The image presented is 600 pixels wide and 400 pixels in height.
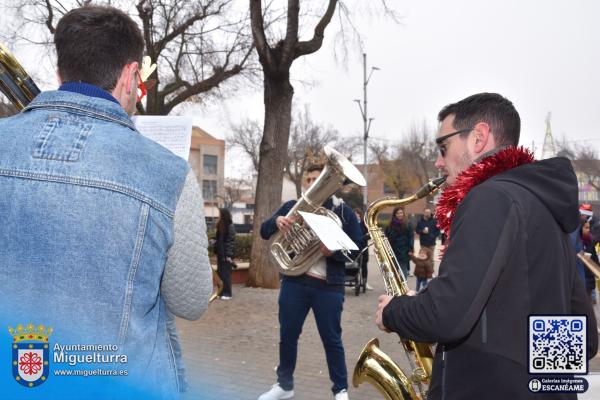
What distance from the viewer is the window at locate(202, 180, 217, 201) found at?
65.1 m

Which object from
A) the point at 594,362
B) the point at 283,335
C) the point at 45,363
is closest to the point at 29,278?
the point at 45,363

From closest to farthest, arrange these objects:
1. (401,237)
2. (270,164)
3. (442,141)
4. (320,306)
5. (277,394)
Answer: (442,141) → (320,306) → (277,394) → (270,164) → (401,237)

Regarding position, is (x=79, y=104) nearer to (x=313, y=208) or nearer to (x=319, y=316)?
(x=313, y=208)

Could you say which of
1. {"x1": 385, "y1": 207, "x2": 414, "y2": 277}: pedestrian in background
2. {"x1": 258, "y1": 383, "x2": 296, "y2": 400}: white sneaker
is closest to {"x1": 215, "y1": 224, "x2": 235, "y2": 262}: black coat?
{"x1": 385, "y1": 207, "x2": 414, "y2": 277}: pedestrian in background

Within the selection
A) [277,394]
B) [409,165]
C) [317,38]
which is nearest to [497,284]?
[277,394]

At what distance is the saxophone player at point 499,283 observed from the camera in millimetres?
1914

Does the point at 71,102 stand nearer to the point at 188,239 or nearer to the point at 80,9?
the point at 80,9

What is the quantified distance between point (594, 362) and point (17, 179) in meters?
7.29

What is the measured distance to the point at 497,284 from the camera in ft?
6.50

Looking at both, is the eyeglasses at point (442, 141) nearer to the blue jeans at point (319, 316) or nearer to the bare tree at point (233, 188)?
the blue jeans at point (319, 316)

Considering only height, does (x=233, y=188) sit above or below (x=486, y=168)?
above

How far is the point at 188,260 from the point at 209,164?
2907 inches

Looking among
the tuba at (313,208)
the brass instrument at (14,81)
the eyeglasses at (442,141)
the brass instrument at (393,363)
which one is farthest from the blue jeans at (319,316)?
the brass instrument at (14,81)

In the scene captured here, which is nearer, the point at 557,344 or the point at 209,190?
the point at 557,344
